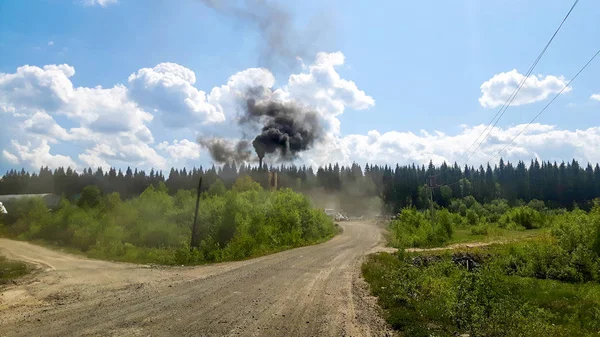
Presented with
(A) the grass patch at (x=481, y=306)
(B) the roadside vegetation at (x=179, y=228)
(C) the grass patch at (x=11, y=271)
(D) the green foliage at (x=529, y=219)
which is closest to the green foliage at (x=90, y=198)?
(B) the roadside vegetation at (x=179, y=228)

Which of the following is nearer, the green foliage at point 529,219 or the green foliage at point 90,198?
the green foliage at point 90,198

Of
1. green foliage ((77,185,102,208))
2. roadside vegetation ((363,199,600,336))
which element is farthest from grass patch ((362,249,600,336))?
green foliage ((77,185,102,208))

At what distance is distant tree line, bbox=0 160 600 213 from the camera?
449 ft

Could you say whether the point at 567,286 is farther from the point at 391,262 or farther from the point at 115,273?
the point at 115,273

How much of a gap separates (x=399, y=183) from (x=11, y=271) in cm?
14184

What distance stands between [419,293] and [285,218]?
29.5 m

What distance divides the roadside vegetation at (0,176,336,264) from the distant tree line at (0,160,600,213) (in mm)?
73684

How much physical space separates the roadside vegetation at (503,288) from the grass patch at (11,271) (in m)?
19.9

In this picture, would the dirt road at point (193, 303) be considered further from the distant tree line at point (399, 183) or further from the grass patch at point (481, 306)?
the distant tree line at point (399, 183)

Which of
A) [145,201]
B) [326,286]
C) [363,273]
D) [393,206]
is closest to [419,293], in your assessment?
[326,286]

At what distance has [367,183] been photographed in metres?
174

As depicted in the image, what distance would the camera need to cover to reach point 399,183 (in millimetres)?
154000

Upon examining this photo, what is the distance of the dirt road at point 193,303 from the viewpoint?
36.6ft

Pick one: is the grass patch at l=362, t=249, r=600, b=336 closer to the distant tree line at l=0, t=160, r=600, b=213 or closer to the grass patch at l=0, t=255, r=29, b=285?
the grass patch at l=0, t=255, r=29, b=285
